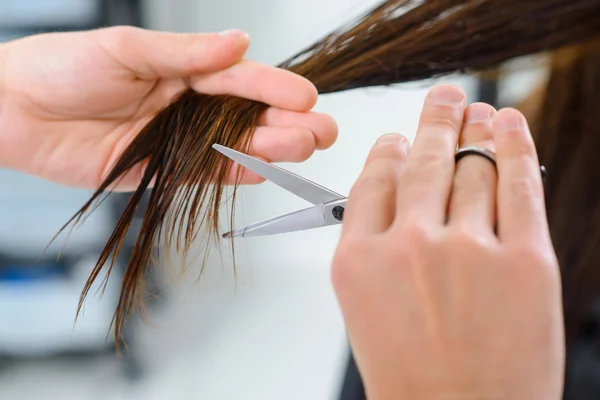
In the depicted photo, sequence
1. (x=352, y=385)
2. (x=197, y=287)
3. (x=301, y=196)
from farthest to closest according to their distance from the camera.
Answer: (x=197, y=287), (x=352, y=385), (x=301, y=196)

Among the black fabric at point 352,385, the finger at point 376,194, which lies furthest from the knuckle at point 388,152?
the black fabric at point 352,385

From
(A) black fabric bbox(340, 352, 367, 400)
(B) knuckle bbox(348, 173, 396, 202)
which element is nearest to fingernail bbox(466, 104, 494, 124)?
(B) knuckle bbox(348, 173, 396, 202)

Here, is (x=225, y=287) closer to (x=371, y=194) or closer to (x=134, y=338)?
(x=134, y=338)

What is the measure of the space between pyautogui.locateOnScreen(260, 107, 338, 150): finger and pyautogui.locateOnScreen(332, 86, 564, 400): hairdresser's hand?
0.25m

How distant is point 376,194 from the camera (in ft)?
1.59

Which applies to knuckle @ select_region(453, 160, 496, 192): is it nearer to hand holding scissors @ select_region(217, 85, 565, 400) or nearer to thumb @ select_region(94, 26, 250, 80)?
hand holding scissors @ select_region(217, 85, 565, 400)

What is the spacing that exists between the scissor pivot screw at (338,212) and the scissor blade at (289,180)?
0.01m

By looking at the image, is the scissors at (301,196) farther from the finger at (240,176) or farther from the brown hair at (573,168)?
the brown hair at (573,168)

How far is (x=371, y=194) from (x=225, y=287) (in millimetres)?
617

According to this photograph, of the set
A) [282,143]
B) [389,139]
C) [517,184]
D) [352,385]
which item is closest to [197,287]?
[352,385]

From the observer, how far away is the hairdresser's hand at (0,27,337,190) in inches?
28.6

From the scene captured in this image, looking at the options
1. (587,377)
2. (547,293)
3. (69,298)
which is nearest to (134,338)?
(69,298)

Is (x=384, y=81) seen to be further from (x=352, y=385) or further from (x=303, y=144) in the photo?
(x=352, y=385)

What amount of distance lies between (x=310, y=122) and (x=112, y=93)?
0.28 meters
